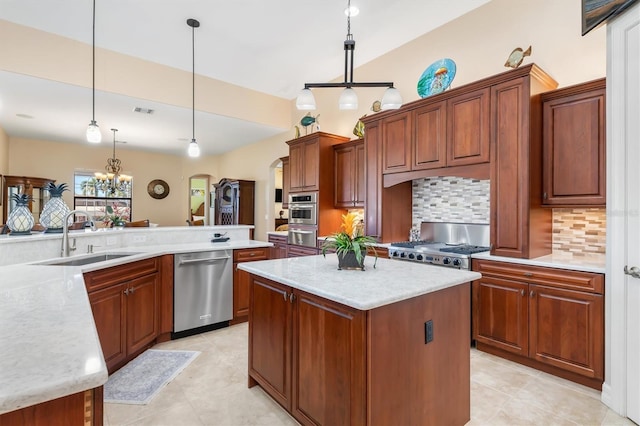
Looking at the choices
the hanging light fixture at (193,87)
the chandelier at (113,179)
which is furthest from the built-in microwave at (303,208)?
the chandelier at (113,179)

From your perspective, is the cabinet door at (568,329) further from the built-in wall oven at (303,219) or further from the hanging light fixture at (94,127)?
the hanging light fixture at (94,127)

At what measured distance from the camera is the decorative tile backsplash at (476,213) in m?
2.83

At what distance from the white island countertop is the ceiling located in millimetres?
2963

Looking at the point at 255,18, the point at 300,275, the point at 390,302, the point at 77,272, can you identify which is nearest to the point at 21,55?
the point at 255,18

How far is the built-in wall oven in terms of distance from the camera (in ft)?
16.4


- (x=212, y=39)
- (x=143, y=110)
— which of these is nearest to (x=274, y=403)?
(x=212, y=39)

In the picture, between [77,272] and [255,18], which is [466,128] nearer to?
[255,18]

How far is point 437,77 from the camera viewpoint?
3799 millimetres

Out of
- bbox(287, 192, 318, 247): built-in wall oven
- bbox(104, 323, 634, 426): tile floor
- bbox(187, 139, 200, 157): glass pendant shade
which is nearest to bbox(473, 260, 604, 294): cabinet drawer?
bbox(104, 323, 634, 426): tile floor

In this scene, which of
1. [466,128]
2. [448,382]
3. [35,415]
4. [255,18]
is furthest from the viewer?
[255,18]

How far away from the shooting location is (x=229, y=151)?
862 centimetres

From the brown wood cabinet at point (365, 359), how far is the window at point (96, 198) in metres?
7.47

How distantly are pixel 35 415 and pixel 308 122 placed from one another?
5.47 metres

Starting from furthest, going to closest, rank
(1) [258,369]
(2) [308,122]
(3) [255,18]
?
1. (2) [308,122]
2. (3) [255,18]
3. (1) [258,369]
